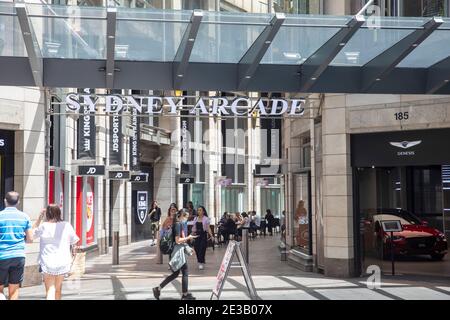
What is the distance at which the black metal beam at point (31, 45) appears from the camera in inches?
352

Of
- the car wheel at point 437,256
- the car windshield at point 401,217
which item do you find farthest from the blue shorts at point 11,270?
the car wheel at point 437,256

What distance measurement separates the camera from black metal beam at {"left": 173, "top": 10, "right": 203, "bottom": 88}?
9305 mm

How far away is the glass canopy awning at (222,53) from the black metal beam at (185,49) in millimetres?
23

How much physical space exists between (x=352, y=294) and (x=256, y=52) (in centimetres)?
467

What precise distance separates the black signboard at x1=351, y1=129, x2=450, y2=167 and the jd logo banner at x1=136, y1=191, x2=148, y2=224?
1637 cm

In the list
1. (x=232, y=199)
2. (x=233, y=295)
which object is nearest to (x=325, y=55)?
(x=233, y=295)

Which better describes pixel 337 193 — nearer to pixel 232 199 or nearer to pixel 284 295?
pixel 284 295

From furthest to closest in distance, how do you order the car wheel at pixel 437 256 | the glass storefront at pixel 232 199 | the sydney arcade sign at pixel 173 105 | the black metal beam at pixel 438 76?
the glass storefront at pixel 232 199, the car wheel at pixel 437 256, the sydney arcade sign at pixel 173 105, the black metal beam at pixel 438 76

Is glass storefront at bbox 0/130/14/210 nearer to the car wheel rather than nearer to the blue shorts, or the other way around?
the blue shorts

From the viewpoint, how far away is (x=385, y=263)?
15156 millimetres

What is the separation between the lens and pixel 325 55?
1083 centimetres

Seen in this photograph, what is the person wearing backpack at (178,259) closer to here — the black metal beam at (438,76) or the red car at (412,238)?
the black metal beam at (438,76)
